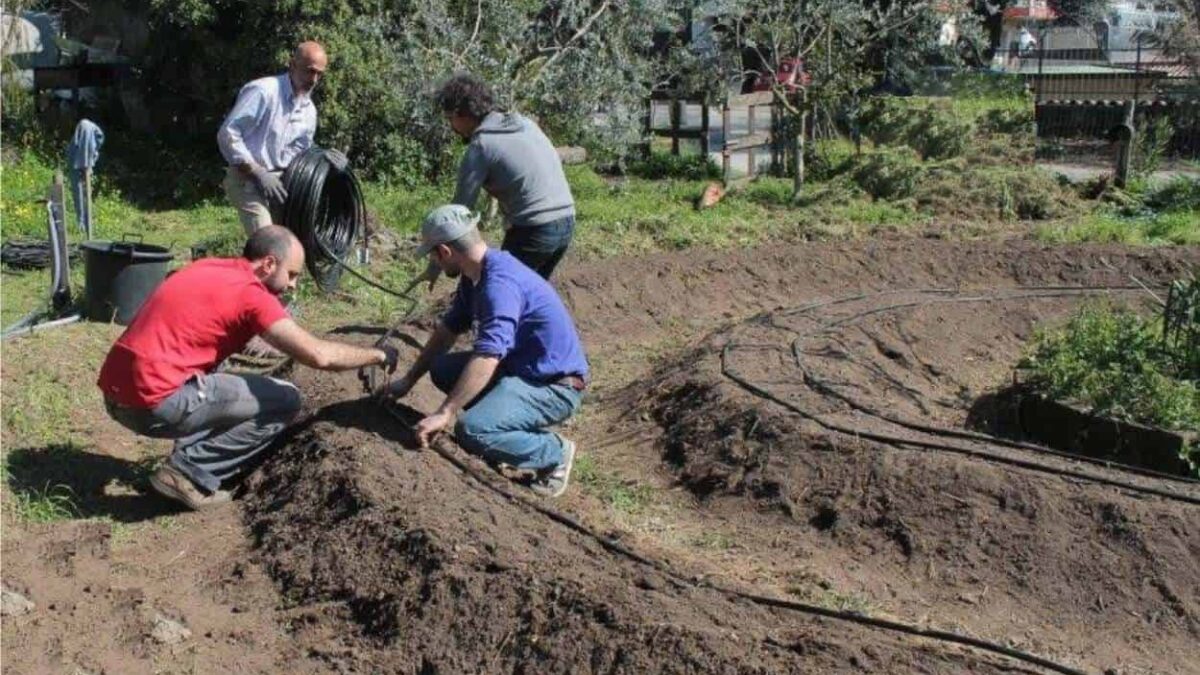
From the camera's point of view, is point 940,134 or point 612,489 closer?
point 612,489

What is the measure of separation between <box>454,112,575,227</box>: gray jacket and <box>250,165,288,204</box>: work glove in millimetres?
1806

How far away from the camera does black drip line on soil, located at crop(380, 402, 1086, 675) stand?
464cm

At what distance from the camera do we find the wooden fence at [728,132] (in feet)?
54.5

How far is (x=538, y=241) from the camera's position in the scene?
7.64 m

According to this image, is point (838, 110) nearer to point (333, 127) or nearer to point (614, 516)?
point (333, 127)

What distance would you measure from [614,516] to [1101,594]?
219cm

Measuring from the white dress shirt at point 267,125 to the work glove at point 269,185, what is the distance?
0.09 meters

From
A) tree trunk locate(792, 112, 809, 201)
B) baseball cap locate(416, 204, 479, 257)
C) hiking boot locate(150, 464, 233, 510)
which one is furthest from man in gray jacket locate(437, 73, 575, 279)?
tree trunk locate(792, 112, 809, 201)

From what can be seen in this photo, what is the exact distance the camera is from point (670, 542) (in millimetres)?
6484

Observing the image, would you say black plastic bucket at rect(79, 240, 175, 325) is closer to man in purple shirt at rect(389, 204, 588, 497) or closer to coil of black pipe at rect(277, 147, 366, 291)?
coil of black pipe at rect(277, 147, 366, 291)

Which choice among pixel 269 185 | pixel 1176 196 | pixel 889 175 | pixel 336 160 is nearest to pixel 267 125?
pixel 269 185

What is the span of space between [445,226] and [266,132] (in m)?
3.23

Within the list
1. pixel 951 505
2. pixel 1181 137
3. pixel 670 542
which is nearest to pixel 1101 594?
pixel 951 505

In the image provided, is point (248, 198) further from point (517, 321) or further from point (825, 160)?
point (825, 160)
